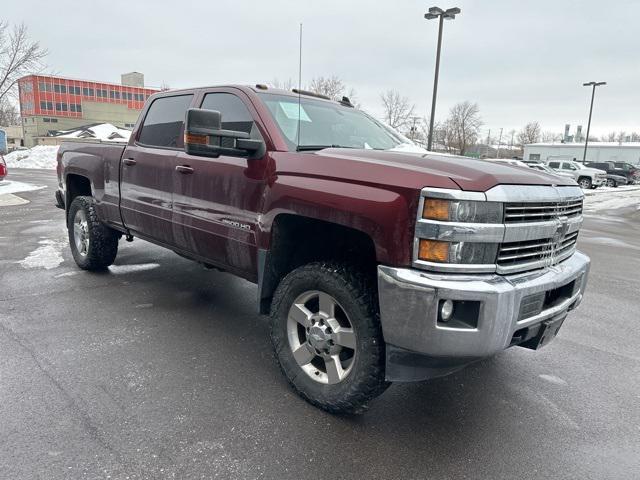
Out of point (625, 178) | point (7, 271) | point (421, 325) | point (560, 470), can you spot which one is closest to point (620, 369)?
point (560, 470)

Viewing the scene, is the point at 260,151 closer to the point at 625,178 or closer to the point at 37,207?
the point at 37,207

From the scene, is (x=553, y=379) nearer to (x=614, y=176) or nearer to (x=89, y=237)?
(x=89, y=237)

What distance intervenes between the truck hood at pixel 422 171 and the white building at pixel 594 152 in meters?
67.8

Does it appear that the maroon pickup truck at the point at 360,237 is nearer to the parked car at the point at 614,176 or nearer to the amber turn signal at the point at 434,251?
the amber turn signal at the point at 434,251

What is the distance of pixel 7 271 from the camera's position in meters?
5.75

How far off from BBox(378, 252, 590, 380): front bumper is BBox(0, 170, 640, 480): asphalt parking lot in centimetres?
62

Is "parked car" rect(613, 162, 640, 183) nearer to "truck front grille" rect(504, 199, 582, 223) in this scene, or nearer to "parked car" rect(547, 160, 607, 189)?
"parked car" rect(547, 160, 607, 189)

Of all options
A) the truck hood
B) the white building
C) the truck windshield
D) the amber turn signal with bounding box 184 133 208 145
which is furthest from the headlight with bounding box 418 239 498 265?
the white building

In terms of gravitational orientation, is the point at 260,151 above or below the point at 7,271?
above

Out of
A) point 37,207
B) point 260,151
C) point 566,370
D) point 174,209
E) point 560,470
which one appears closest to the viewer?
point 560,470

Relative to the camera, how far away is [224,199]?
11.6ft

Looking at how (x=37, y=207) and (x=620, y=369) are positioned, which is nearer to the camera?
(x=620, y=369)

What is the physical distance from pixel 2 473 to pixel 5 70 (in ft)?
81.8

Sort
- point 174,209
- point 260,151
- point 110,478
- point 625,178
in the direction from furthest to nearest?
1. point 625,178
2. point 174,209
3. point 260,151
4. point 110,478
